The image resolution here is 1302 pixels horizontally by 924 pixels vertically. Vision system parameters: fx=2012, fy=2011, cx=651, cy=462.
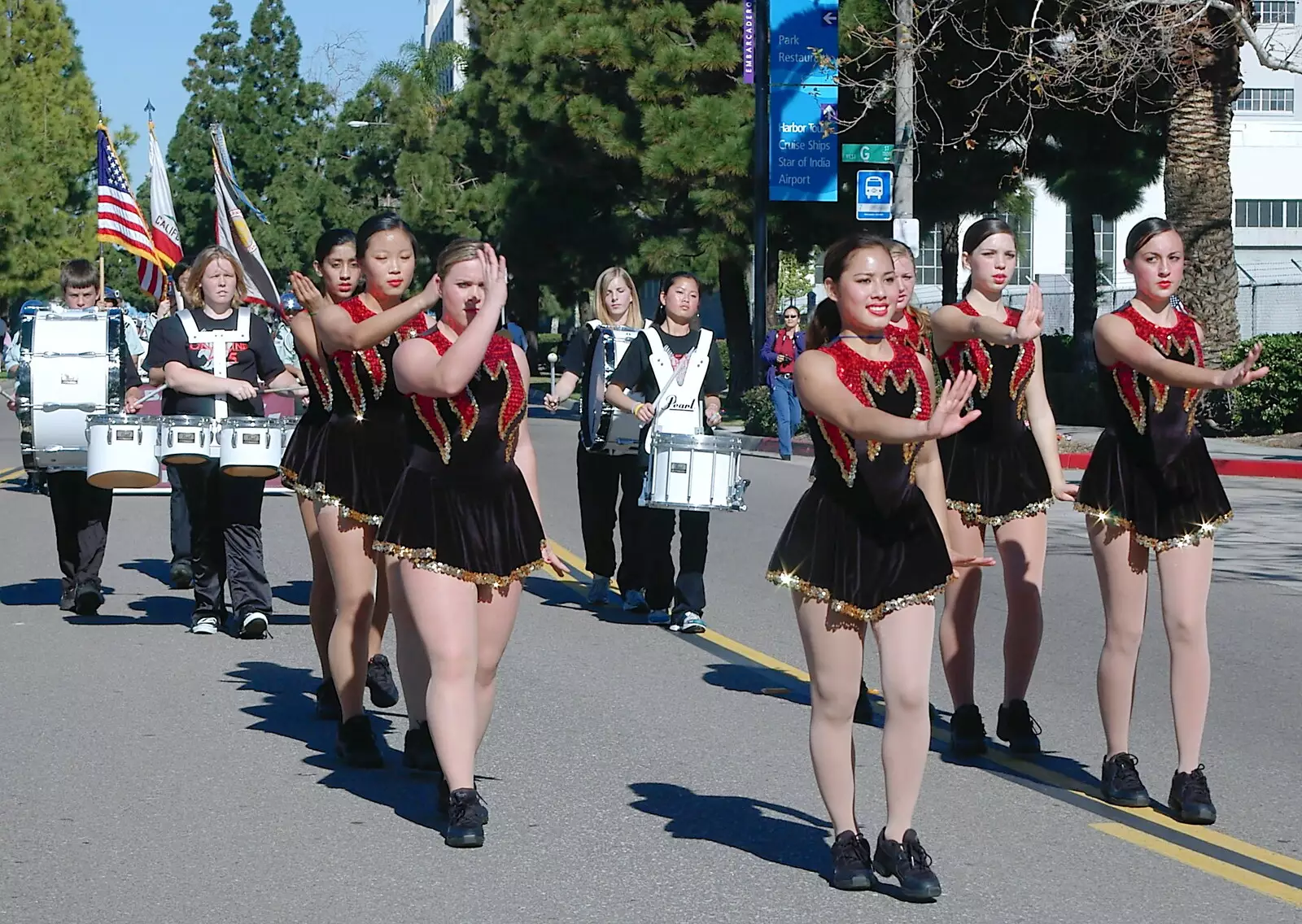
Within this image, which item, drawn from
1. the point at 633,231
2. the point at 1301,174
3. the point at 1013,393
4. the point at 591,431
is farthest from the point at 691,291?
the point at 1301,174

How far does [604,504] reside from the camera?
39.9 ft

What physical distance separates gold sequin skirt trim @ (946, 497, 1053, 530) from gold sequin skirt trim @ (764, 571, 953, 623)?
67.2 inches

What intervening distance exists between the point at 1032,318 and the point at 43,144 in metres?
74.2

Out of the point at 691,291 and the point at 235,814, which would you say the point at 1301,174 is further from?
the point at 235,814

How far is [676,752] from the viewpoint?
25.7 ft

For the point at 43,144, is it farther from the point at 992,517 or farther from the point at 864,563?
the point at 864,563

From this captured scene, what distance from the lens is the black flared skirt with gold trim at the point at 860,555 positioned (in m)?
5.71

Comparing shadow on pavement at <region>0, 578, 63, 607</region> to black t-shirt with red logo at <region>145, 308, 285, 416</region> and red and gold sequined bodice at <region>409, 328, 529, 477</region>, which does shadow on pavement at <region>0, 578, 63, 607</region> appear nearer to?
black t-shirt with red logo at <region>145, 308, 285, 416</region>

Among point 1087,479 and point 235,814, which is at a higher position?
point 1087,479

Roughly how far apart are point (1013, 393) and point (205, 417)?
15.6 ft

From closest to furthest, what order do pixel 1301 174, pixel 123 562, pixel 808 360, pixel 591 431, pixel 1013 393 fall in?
pixel 808 360
pixel 1013 393
pixel 591 431
pixel 123 562
pixel 1301 174

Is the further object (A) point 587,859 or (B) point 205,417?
(B) point 205,417

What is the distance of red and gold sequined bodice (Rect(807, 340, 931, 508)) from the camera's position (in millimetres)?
5781

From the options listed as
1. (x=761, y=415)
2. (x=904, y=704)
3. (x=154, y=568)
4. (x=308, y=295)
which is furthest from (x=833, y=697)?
(x=761, y=415)
